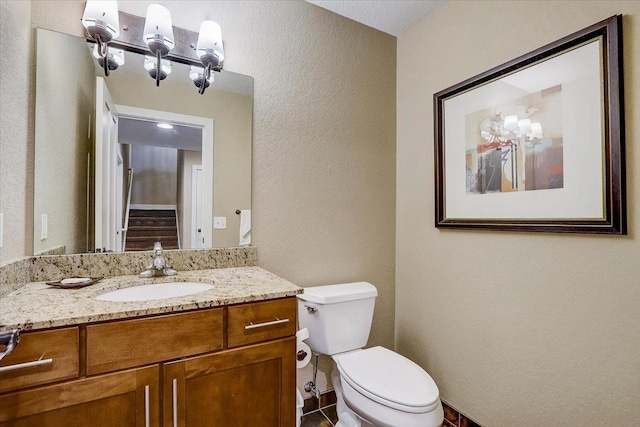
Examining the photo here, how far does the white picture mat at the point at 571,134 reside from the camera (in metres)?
1.19

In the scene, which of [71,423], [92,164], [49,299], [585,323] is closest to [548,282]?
[585,323]

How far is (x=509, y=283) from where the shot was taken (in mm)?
1476

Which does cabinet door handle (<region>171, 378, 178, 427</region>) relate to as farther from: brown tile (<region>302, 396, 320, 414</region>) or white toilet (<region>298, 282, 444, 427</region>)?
brown tile (<region>302, 396, 320, 414</region>)

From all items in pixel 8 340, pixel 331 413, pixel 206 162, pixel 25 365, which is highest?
pixel 206 162

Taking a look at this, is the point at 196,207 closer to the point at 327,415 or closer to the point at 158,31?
the point at 158,31

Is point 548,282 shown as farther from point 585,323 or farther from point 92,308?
point 92,308

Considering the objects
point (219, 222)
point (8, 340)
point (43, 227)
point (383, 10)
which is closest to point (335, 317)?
point (219, 222)

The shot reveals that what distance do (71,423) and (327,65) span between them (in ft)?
6.39

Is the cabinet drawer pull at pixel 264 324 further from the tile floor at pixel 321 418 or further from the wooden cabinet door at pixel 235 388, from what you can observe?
the tile floor at pixel 321 418

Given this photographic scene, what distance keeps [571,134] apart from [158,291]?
1790mm

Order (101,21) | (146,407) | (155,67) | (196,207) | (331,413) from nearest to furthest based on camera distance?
(146,407) < (101,21) < (155,67) < (196,207) < (331,413)

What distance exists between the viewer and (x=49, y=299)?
101cm

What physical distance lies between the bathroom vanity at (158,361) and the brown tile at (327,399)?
2.45ft

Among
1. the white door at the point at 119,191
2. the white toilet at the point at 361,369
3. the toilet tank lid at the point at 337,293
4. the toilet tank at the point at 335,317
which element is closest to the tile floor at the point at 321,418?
the white toilet at the point at 361,369
